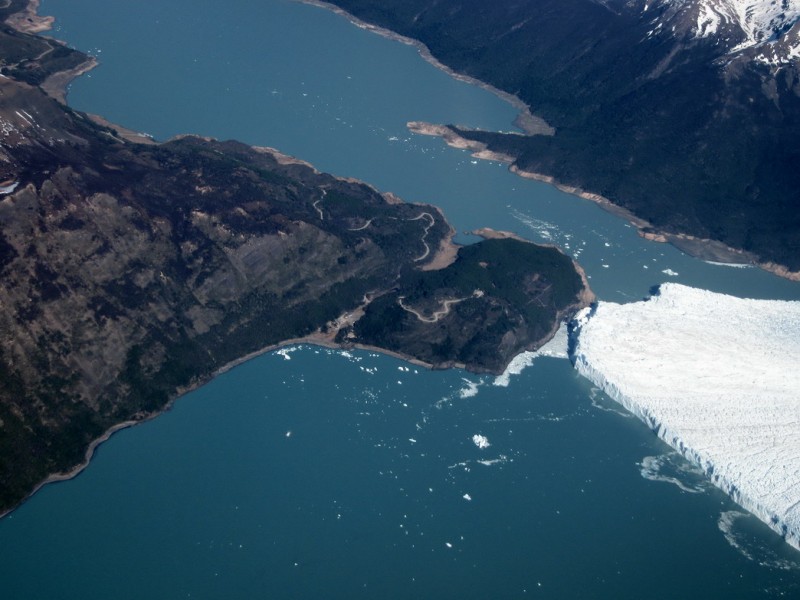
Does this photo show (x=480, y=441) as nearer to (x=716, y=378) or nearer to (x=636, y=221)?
(x=716, y=378)

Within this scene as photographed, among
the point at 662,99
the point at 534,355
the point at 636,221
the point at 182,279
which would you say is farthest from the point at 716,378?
the point at 662,99

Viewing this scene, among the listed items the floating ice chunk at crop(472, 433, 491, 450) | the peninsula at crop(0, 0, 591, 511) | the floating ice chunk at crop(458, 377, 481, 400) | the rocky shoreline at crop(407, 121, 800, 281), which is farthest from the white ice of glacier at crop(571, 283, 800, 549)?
the floating ice chunk at crop(472, 433, 491, 450)

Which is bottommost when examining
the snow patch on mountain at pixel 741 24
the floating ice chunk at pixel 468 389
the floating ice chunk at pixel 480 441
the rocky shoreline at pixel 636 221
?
the floating ice chunk at pixel 480 441

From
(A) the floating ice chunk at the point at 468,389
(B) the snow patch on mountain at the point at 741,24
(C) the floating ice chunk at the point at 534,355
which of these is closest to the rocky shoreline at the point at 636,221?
(C) the floating ice chunk at the point at 534,355

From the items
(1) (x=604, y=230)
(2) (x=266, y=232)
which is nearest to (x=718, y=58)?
(1) (x=604, y=230)

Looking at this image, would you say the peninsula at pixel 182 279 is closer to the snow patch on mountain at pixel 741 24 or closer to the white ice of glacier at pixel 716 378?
the white ice of glacier at pixel 716 378

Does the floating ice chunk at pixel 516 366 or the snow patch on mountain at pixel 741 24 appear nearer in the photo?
the floating ice chunk at pixel 516 366
